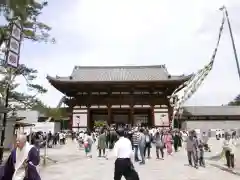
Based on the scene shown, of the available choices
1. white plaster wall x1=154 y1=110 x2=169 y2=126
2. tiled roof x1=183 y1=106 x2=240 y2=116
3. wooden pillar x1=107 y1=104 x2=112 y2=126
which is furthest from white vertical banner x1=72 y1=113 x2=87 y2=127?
tiled roof x1=183 y1=106 x2=240 y2=116

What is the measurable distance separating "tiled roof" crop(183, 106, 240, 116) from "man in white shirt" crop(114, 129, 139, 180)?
4225 cm

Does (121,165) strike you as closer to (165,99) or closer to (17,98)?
(17,98)

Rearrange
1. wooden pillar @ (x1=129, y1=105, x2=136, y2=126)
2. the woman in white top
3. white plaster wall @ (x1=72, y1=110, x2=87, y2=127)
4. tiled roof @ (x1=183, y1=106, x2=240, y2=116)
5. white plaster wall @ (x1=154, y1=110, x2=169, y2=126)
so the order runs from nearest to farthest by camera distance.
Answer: the woman in white top
white plaster wall @ (x1=154, y1=110, x2=169, y2=126)
white plaster wall @ (x1=72, y1=110, x2=87, y2=127)
wooden pillar @ (x1=129, y1=105, x2=136, y2=126)
tiled roof @ (x1=183, y1=106, x2=240, y2=116)

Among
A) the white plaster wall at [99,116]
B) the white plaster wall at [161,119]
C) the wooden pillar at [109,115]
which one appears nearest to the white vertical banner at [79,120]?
the wooden pillar at [109,115]

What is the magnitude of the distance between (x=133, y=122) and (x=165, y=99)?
4.76m

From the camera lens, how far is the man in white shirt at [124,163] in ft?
24.1

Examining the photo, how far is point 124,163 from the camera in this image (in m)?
7.42

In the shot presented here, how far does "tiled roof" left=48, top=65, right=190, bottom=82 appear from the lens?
144 feet

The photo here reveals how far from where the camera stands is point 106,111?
42188 millimetres

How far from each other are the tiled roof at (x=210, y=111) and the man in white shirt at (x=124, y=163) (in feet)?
139

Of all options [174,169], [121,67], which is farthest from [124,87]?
[174,169]

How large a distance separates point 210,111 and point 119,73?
15.9 m

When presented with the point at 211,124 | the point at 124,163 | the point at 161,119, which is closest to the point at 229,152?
the point at 124,163

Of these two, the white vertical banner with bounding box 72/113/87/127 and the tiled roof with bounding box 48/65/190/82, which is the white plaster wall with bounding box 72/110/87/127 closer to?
the white vertical banner with bounding box 72/113/87/127
